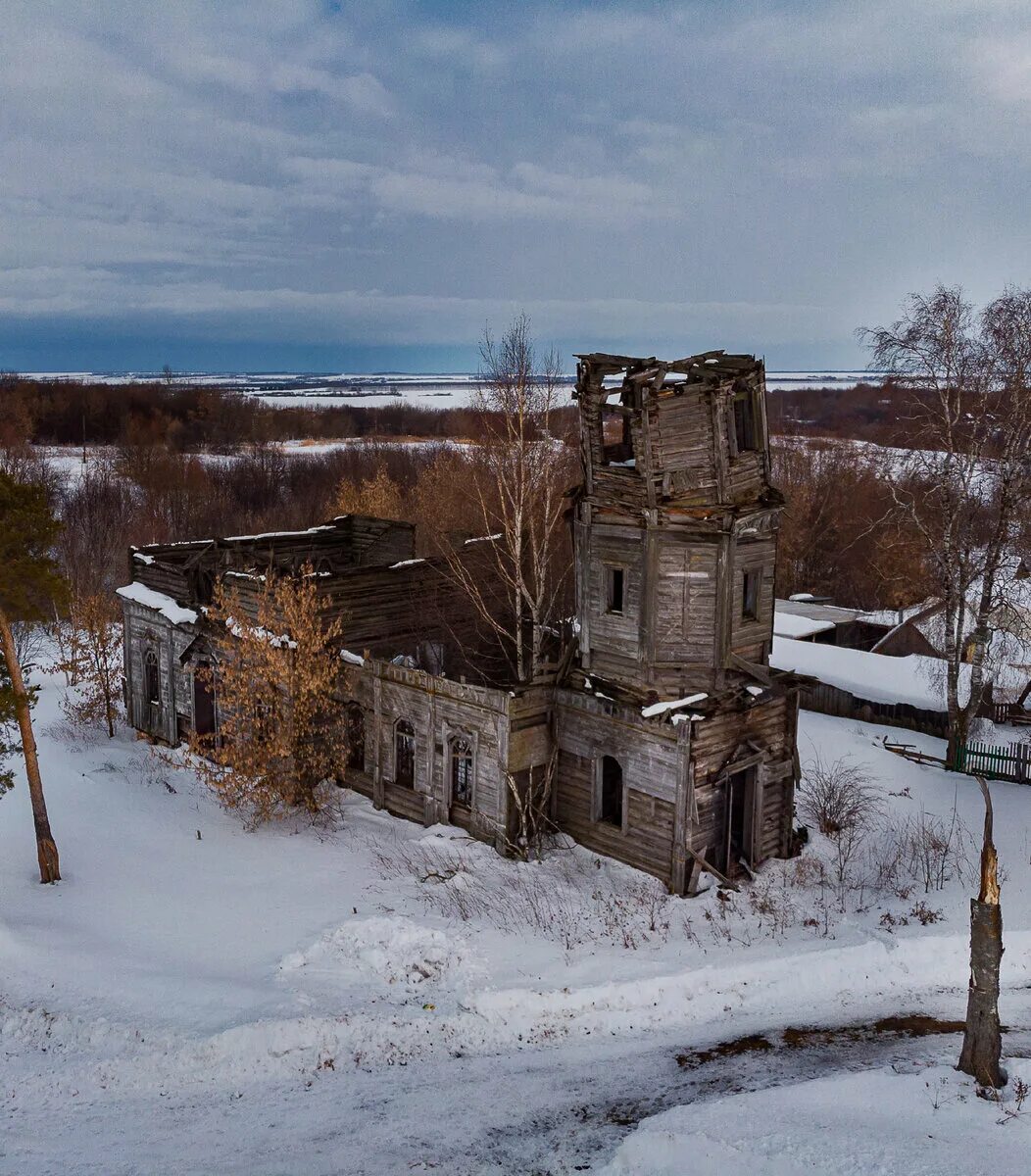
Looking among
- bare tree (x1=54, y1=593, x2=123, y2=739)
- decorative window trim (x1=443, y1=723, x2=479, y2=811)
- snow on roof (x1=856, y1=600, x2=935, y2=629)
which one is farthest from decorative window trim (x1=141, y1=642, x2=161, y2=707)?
snow on roof (x1=856, y1=600, x2=935, y2=629)

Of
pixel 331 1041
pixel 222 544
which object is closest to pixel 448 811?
pixel 331 1041

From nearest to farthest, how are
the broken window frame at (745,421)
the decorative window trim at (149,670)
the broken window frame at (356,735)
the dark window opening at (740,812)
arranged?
the broken window frame at (745,421) < the dark window opening at (740,812) < the broken window frame at (356,735) < the decorative window trim at (149,670)

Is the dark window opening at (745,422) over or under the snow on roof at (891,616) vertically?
over

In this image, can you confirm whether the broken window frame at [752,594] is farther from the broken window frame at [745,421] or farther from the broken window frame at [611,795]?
the broken window frame at [611,795]

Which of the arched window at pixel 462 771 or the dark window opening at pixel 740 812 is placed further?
the arched window at pixel 462 771

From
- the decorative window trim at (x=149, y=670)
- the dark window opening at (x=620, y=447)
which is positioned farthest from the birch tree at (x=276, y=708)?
the dark window opening at (x=620, y=447)

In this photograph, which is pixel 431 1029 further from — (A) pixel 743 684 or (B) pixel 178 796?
(B) pixel 178 796
